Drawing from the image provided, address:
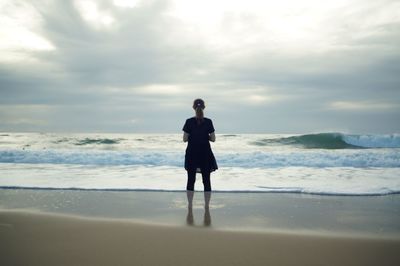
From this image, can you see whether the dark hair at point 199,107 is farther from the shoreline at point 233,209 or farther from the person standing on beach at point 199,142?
the shoreline at point 233,209

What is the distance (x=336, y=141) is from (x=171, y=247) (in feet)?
88.7

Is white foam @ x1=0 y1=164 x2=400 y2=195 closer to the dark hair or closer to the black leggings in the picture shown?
the black leggings

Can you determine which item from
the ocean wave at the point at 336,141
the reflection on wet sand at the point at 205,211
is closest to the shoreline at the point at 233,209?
the reflection on wet sand at the point at 205,211

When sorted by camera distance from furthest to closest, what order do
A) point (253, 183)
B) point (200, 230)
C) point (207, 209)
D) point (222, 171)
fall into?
1. point (222, 171)
2. point (253, 183)
3. point (207, 209)
4. point (200, 230)

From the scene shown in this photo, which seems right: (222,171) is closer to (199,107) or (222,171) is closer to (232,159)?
(232,159)

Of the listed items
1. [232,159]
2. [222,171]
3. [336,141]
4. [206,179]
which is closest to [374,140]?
[336,141]

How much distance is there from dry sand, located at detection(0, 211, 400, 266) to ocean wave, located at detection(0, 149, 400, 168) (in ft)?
29.6

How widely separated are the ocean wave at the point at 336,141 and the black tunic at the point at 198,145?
→ 2200 cm

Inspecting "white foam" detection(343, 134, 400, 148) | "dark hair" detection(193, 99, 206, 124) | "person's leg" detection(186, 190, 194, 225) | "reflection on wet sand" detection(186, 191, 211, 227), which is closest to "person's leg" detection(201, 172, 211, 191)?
"reflection on wet sand" detection(186, 191, 211, 227)

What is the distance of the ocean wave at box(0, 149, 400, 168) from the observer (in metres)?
12.4

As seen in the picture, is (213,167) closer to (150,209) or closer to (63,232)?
(150,209)

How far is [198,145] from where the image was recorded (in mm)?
5734

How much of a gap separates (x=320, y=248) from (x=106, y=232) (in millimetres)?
2065

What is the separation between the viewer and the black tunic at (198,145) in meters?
5.72
